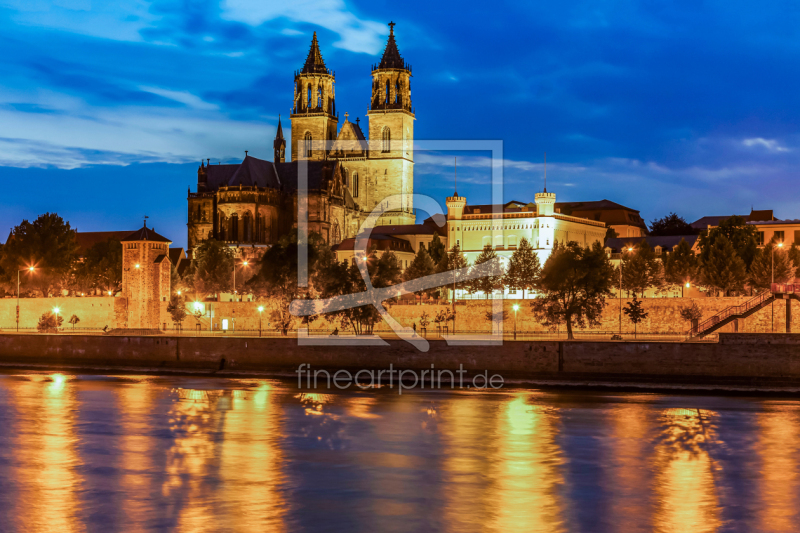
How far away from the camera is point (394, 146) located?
11056 cm

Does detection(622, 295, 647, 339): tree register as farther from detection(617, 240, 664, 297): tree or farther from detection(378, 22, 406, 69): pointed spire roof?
detection(378, 22, 406, 69): pointed spire roof

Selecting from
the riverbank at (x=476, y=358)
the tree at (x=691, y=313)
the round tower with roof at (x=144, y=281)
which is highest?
the round tower with roof at (x=144, y=281)

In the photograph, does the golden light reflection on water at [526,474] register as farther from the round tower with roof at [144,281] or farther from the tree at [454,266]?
the tree at [454,266]

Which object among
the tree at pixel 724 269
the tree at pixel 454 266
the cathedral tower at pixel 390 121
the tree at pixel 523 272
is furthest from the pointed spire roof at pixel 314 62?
the tree at pixel 724 269

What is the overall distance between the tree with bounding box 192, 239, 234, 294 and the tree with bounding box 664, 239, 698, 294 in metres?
34.7

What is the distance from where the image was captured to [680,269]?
7056 centimetres

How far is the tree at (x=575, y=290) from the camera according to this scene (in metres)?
55.0

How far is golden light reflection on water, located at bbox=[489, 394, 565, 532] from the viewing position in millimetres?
A: 20156

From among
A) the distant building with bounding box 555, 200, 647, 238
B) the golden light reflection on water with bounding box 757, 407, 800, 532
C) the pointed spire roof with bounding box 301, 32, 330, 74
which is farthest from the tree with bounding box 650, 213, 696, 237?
the golden light reflection on water with bounding box 757, 407, 800, 532

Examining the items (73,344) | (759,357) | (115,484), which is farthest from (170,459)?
(73,344)

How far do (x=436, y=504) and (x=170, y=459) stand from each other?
8356 millimetres

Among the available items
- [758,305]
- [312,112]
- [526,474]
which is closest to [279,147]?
[312,112]

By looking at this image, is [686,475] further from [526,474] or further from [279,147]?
[279,147]

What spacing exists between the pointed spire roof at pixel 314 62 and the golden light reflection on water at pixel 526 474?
85445 mm
